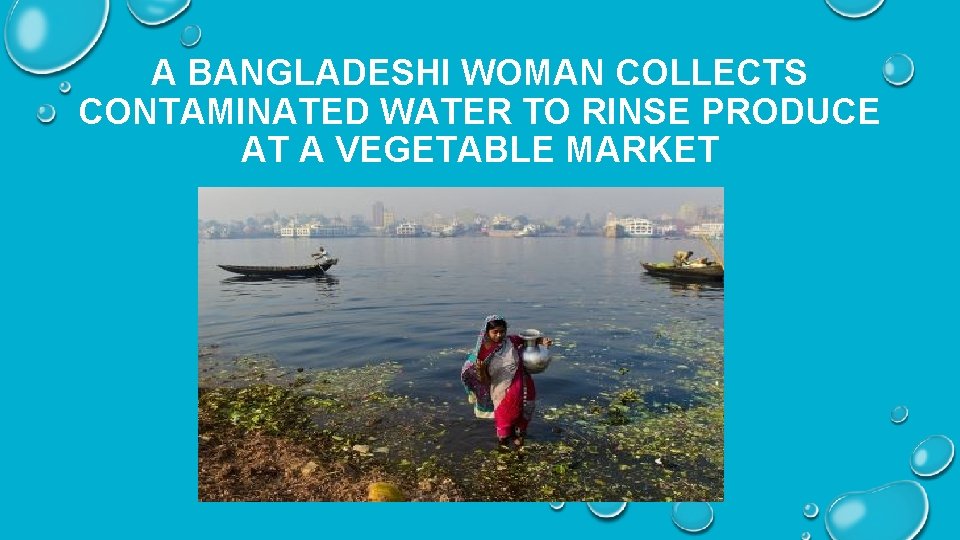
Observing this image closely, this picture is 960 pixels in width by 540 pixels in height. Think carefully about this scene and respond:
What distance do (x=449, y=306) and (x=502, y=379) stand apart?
345cm

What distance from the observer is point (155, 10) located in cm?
670

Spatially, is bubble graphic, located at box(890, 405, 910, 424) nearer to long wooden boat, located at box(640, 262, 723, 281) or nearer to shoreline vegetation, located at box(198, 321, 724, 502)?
shoreline vegetation, located at box(198, 321, 724, 502)

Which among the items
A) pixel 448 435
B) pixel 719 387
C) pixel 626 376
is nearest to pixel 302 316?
pixel 448 435

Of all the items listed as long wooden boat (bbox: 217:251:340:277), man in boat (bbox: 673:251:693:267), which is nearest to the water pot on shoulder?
man in boat (bbox: 673:251:693:267)

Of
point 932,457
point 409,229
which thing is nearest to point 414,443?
point 409,229

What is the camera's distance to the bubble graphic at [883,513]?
627 cm

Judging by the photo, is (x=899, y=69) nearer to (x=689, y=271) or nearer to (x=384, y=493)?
(x=689, y=271)

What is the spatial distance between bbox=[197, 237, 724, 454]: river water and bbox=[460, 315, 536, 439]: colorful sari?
1.20 m

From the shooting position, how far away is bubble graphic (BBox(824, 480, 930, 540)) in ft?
20.6

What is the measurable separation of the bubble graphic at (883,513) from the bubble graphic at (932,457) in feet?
0.53

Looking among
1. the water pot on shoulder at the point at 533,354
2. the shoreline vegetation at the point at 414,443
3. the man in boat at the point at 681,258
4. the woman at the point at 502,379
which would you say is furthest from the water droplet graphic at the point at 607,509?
the man in boat at the point at 681,258

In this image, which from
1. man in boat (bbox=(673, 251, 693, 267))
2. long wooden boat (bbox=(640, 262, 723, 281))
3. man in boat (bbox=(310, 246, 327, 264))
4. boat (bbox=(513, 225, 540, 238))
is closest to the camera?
boat (bbox=(513, 225, 540, 238))

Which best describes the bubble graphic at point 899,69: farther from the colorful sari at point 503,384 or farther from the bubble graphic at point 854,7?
the colorful sari at point 503,384

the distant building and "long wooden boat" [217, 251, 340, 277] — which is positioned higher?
the distant building
